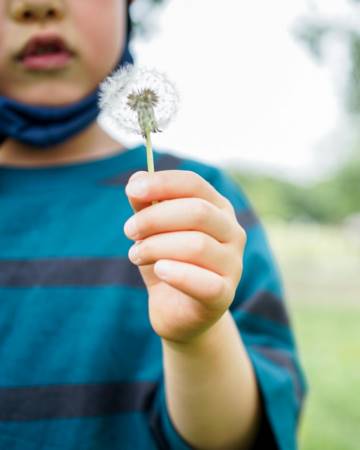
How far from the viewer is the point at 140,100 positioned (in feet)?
2.21

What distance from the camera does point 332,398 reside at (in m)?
3.09

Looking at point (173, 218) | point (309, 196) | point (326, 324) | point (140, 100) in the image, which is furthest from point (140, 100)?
point (309, 196)

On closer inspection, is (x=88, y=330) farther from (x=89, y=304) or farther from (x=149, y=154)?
(x=149, y=154)

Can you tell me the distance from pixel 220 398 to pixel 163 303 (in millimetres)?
201

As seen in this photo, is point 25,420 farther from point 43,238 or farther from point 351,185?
point 351,185

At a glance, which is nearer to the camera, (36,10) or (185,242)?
(185,242)

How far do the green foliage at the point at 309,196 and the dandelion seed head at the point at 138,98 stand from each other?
11.0 m

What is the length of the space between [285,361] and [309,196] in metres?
13.3

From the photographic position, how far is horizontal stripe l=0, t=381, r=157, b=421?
0.94 m

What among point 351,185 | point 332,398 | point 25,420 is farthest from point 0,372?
point 351,185

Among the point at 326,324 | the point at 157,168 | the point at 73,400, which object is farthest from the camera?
the point at 326,324

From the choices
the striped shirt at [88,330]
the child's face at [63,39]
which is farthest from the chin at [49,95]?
the striped shirt at [88,330]

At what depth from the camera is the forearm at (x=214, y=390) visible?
783 millimetres

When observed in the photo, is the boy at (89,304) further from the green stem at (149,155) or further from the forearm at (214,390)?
the green stem at (149,155)
